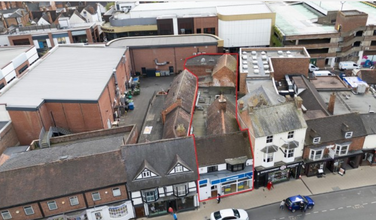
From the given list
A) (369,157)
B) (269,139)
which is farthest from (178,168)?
(369,157)

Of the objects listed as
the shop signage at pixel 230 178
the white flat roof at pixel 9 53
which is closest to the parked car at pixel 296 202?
the shop signage at pixel 230 178

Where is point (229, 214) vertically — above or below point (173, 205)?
above

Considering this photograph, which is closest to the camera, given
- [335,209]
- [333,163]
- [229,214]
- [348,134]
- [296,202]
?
[229,214]

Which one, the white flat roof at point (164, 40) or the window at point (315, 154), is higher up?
the white flat roof at point (164, 40)

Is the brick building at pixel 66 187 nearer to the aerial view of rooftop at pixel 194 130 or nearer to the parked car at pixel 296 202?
the aerial view of rooftop at pixel 194 130

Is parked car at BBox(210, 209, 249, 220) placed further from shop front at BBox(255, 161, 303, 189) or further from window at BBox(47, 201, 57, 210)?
window at BBox(47, 201, 57, 210)

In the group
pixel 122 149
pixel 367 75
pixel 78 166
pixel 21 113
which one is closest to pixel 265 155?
pixel 122 149

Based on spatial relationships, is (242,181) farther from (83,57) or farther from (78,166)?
(83,57)

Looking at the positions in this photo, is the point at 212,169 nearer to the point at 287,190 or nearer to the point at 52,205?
the point at 287,190
